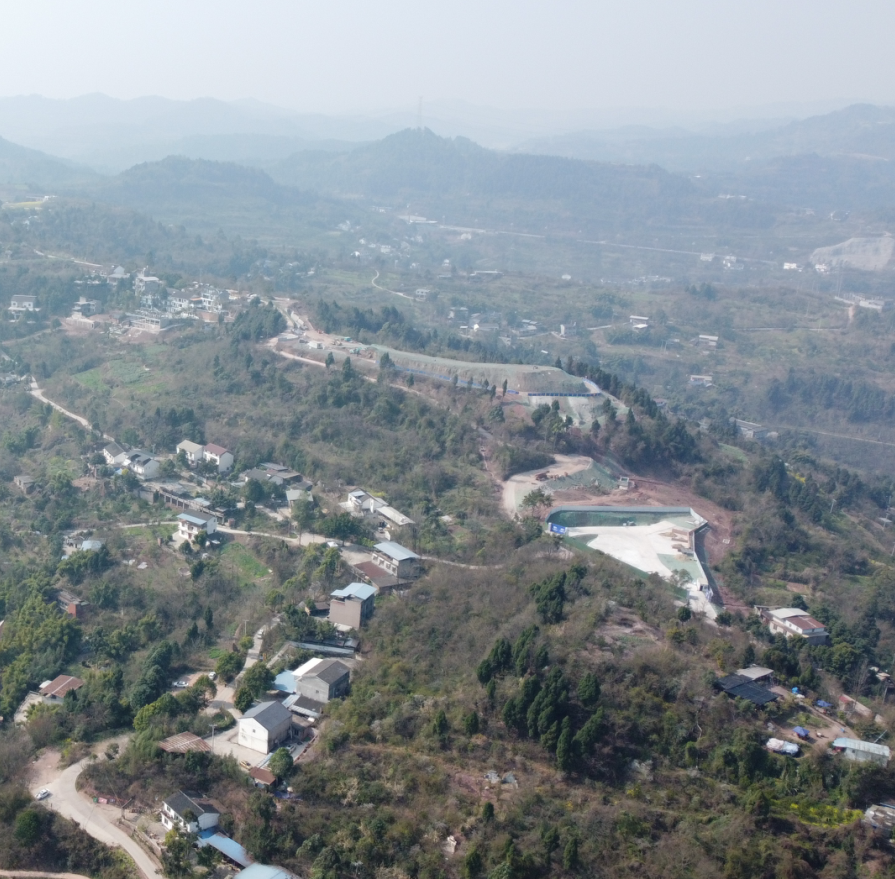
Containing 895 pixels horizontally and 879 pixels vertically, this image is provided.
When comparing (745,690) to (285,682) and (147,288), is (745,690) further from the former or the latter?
(147,288)

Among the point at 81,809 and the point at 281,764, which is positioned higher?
the point at 281,764

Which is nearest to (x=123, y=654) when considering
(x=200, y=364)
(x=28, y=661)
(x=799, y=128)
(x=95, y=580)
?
(x=28, y=661)

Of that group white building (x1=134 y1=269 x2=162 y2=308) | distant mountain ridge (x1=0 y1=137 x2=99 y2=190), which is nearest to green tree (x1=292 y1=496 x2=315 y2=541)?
white building (x1=134 y1=269 x2=162 y2=308)

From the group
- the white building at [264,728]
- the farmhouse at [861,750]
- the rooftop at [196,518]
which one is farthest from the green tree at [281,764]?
the rooftop at [196,518]

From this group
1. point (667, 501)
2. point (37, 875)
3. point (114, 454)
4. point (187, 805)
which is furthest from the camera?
point (114, 454)

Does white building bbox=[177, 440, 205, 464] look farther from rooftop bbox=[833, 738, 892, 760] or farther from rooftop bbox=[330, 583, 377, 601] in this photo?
rooftop bbox=[833, 738, 892, 760]

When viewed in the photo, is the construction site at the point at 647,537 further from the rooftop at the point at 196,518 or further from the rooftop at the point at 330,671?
the rooftop at the point at 196,518

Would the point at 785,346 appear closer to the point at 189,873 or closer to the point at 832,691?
the point at 832,691

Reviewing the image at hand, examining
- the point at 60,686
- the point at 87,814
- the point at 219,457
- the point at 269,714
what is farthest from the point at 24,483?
the point at 87,814
